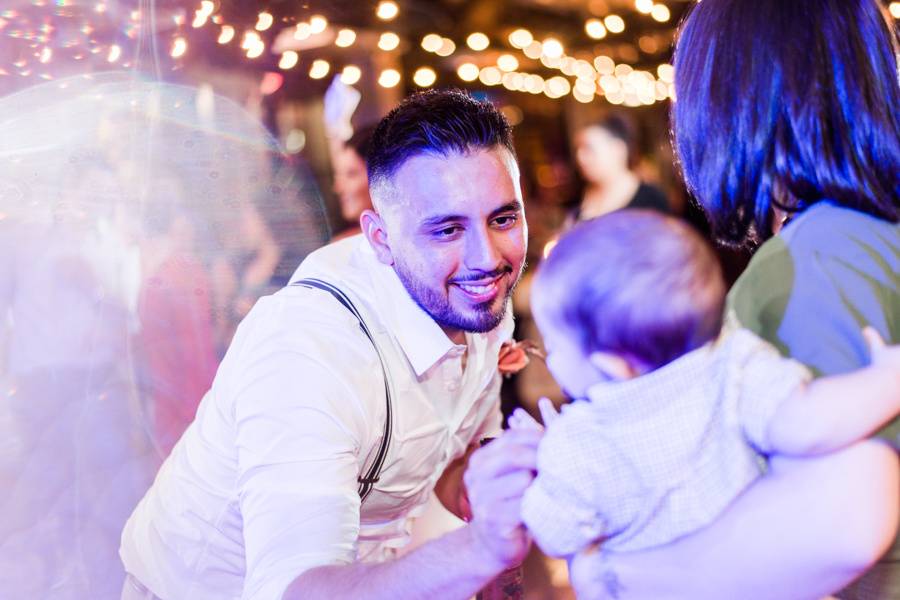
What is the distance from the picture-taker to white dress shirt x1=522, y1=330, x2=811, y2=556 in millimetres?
933

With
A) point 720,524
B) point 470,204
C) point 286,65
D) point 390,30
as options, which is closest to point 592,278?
point 720,524

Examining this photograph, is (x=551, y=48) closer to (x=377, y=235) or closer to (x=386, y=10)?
(x=386, y=10)

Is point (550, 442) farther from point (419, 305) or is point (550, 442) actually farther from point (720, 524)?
point (419, 305)

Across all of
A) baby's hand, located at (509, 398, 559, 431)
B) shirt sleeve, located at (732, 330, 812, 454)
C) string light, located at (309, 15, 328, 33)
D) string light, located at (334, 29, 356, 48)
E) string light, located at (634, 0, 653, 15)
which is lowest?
baby's hand, located at (509, 398, 559, 431)

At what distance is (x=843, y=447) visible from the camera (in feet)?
2.80

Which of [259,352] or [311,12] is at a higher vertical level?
[311,12]

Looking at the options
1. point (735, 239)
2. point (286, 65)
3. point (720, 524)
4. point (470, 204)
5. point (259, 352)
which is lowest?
point (720, 524)

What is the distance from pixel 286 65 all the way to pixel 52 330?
1893 millimetres

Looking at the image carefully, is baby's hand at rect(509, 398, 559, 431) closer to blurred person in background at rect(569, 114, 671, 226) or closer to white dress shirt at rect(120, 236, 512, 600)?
white dress shirt at rect(120, 236, 512, 600)

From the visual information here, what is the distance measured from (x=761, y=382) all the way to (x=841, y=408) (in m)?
0.08

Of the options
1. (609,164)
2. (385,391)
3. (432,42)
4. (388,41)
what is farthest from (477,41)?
(385,391)

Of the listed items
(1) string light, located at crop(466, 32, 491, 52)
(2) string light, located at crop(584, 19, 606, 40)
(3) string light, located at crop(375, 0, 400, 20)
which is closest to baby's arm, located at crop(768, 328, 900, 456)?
(3) string light, located at crop(375, 0, 400, 20)

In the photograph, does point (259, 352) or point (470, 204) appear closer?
point (259, 352)

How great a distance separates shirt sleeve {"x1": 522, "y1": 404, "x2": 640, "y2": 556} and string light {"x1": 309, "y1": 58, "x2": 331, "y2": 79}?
359cm
